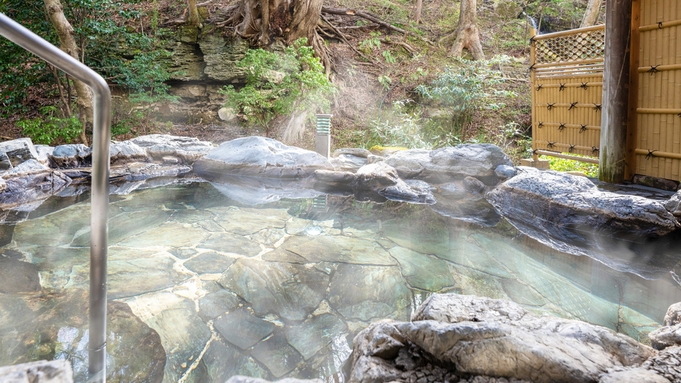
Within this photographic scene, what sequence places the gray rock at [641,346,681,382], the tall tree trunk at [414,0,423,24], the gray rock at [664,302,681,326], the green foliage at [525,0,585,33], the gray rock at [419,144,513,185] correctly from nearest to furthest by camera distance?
the gray rock at [641,346,681,382] → the gray rock at [664,302,681,326] → the gray rock at [419,144,513,185] → the green foliage at [525,0,585,33] → the tall tree trunk at [414,0,423,24]

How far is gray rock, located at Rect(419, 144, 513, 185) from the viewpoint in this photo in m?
6.30

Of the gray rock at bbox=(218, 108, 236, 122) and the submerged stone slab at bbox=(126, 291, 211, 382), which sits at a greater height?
the gray rock at bbox=(218, 108, 236, 122)

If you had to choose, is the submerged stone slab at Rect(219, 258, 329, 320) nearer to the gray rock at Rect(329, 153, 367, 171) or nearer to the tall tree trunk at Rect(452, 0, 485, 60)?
the gray rock at Rect(329, 153, 367, 171)

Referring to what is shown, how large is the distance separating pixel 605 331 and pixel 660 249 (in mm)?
2908

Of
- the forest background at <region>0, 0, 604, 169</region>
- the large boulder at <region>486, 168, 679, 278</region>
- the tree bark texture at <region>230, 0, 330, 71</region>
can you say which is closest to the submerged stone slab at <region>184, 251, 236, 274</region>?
the large boulder at <region>486, 168, 679, 278</region>

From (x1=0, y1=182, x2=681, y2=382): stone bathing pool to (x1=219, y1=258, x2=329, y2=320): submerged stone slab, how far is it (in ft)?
0.05

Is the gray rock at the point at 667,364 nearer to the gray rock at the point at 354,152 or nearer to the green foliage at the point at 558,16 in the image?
the gray rock at the point at 354,152

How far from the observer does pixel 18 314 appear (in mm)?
2484

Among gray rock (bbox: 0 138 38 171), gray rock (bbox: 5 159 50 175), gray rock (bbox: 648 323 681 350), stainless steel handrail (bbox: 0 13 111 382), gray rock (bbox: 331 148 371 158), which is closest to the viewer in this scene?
stainless steel handrail (bbox: 0 13 111 382)

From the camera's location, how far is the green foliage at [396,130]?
9.55 meters

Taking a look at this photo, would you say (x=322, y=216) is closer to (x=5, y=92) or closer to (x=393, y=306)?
(x=393, y=306)

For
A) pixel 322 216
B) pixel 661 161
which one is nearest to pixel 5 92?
pixel 322 216

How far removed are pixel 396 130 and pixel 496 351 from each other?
332 inches

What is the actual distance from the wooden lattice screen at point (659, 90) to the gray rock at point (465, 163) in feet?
5.70
